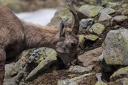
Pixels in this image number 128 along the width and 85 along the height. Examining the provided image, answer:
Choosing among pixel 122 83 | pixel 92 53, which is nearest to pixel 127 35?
pixel 122 83

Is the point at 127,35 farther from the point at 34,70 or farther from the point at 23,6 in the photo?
the point at 23,6

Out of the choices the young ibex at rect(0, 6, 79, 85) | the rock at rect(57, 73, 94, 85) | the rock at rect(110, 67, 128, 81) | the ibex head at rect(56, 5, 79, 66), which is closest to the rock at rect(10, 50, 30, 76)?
the young ibex at rect(0, 6, 79, 85)

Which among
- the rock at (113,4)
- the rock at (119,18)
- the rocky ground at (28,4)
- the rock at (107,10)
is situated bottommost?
the rocky ground at (28,4)

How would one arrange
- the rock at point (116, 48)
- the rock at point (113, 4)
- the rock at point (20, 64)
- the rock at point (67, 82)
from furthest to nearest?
the rock at point (113, 4) < the rock at point (20, 64) < the rock at point (67, 82) < the rock at point (116, 48)

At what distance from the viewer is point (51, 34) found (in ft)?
42.7

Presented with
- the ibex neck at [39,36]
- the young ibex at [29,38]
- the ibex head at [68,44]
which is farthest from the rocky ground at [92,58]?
the ibex neck at [39,36]

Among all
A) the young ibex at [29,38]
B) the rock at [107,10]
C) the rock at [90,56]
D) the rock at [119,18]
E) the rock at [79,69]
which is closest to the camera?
the young ibex at [29,38]

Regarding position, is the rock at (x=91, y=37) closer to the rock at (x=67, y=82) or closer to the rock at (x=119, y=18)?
the rock at (x=119, y=18)

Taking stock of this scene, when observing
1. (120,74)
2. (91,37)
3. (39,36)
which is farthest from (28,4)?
(120,74)

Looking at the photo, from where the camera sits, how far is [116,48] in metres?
11.0

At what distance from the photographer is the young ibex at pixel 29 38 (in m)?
11.7

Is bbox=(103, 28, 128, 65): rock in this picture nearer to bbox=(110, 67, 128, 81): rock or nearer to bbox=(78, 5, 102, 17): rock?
bbox=(110, 67, 128, 81): rock

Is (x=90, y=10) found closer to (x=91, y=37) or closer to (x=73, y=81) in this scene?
(x=91, y=37)

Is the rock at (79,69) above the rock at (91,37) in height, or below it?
below
